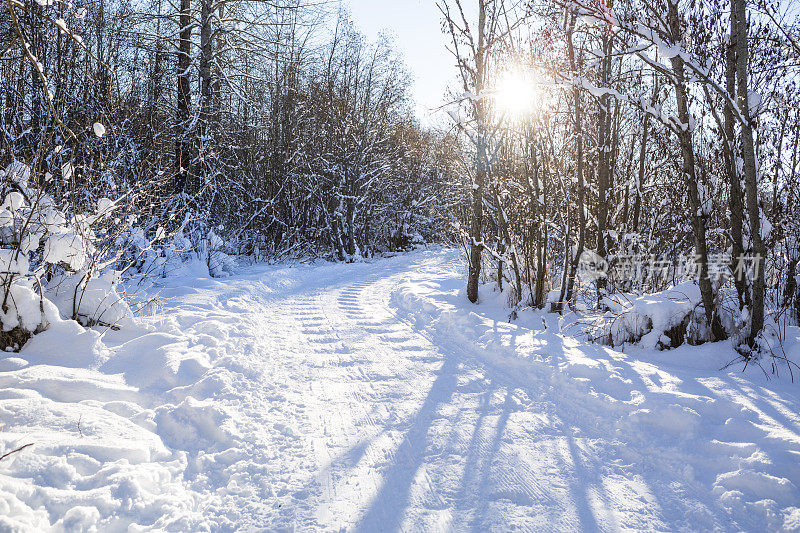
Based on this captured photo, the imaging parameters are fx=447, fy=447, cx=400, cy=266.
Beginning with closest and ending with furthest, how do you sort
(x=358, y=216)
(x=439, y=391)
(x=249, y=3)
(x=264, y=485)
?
(x=264, y=485), (x=439, y=391), (x=249, y=3), (x=358, y=216)

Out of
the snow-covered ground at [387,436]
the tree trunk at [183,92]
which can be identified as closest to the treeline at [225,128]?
the tree trunk at [183,92]

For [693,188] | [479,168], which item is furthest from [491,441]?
[479,168]

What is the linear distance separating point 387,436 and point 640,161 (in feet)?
21.7

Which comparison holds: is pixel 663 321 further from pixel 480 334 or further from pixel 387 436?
pixel 387 436

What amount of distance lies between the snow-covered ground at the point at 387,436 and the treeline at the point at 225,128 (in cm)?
181

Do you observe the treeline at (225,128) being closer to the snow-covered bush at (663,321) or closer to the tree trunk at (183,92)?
the tree trunk at (183,92)

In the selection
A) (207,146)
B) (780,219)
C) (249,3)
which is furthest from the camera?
(249,3)

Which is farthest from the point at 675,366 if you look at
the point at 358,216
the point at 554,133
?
the point at 358,216

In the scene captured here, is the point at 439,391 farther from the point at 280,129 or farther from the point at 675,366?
the point at 280,129

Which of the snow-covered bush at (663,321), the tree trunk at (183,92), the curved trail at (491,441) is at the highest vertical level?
the tree trunk at (183,92)

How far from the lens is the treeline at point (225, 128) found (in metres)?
7.07

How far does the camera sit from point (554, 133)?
21.6ft

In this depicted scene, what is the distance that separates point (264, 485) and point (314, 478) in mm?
277

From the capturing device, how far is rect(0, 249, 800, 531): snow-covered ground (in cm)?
224
